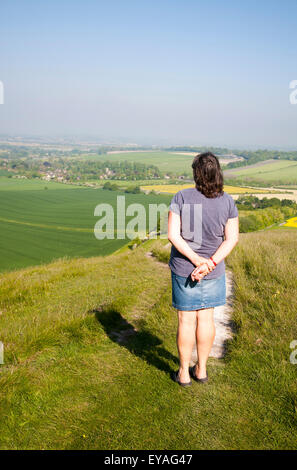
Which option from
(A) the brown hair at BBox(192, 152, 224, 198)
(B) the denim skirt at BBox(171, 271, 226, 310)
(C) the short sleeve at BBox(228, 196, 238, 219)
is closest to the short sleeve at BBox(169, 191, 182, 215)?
(A) the brown hair at BBox(192, 152, 224, 198)

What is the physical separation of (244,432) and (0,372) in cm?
245

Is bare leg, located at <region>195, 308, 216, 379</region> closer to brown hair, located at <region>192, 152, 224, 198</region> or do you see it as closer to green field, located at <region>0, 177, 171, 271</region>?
brown hair, located at <region>192, 152, 224, 198</region>

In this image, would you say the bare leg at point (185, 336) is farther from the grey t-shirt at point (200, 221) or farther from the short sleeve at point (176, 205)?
the short sleeve at point (176, 205)

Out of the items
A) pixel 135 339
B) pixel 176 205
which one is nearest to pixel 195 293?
pixel 176 205

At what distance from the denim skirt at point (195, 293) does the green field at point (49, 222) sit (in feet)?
83.3

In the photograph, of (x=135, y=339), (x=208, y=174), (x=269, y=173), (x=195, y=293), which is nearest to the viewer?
(x=208, y=174)

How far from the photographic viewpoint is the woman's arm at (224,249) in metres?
3.00

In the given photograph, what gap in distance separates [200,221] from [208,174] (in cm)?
46

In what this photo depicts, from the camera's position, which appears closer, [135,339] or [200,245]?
[200,245]

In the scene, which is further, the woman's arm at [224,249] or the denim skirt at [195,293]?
the denim skirt at [195,293]

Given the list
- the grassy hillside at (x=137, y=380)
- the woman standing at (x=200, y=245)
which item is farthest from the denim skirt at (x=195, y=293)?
the grassy hillside at (x=137, y=380)

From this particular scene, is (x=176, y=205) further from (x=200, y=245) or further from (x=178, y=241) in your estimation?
(x=200, y=245)

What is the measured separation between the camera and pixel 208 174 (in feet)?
9.86

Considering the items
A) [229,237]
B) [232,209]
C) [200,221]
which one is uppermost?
[232,209]
